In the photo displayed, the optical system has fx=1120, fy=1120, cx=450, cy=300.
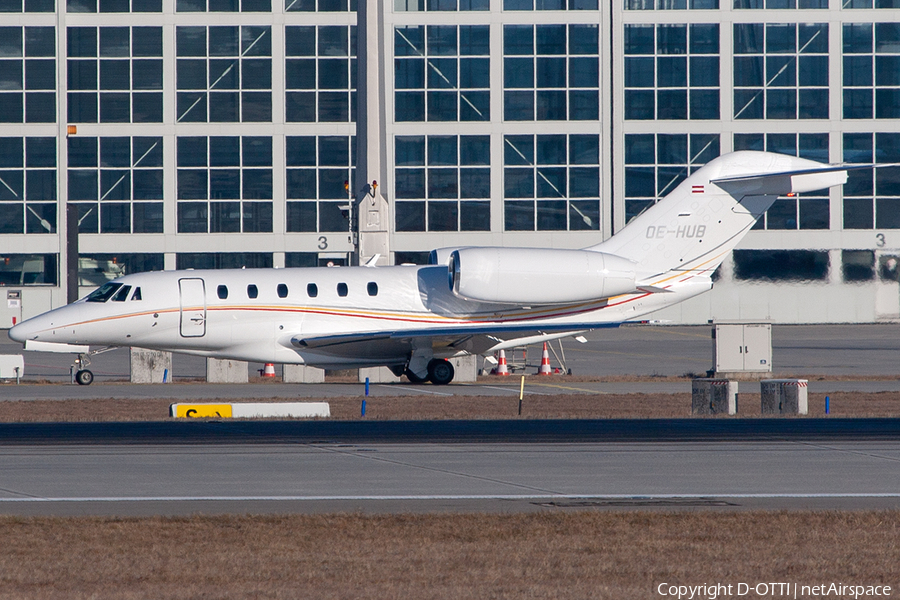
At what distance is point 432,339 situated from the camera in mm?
28203

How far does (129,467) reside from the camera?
14.3m

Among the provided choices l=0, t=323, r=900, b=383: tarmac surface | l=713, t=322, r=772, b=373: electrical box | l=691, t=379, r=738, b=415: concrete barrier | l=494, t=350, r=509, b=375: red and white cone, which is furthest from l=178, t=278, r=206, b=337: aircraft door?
l=713, t=322, r=772, b=373: electrical box

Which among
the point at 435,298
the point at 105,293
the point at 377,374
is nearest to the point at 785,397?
the point at 435,298

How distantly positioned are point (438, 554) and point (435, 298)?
20.1 meters

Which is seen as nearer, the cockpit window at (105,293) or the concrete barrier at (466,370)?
the cockpit window at (105,293)

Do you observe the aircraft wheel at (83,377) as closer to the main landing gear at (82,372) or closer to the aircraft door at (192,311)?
the main landing gear at (82,372)

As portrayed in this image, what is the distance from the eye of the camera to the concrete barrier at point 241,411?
69.1ft

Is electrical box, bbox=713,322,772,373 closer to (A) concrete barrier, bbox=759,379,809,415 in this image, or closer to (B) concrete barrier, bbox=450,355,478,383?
(B) concrete barrier, bbox=450,355,478,383

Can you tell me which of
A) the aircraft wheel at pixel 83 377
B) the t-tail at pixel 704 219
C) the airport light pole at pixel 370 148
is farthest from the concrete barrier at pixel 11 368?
the t-tail at pixel 704 219

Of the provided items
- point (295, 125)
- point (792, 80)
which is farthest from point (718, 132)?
point (295, 125)

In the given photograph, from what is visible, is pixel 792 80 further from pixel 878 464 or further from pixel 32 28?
pixel 878 464

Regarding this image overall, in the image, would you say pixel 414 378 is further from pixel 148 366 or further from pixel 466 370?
pixel 148 366

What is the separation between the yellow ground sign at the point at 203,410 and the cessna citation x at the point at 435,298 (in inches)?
283

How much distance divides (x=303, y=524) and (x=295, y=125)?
46.9 meters
